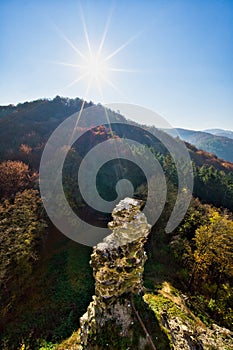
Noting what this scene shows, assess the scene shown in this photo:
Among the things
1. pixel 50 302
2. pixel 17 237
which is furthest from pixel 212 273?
pixel 17 237

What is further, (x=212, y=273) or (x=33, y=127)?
(x=33, y=127)

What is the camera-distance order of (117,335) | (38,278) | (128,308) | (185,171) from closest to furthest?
1. (117,335)
2. (128,308)
3. (38,278)
4. (185,171)

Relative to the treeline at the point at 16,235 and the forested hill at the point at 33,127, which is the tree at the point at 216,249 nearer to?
the treeline at the point at 16,235

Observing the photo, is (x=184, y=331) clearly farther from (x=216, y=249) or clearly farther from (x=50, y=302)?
(x=50, y=302)

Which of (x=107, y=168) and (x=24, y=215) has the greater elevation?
(x=107, y=168)

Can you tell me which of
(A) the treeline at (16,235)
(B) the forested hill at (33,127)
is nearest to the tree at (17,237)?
(A) the treeline at (16,235)

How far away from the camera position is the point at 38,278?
1856 centimetres

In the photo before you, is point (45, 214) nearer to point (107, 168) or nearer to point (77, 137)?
point (107, 168)

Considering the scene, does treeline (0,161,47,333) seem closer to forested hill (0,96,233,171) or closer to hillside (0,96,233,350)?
hillside (0,96,233,350)

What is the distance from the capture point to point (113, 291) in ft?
31.4

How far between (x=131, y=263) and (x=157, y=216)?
1538 centimetres

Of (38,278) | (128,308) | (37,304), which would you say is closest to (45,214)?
(38,278)

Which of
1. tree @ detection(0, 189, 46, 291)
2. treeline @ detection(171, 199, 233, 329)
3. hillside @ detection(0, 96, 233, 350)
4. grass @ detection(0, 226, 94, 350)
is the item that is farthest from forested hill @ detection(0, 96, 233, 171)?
treeline @ detection(171, 199, 233, 329)

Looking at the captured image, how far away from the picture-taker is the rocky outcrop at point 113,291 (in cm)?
930
